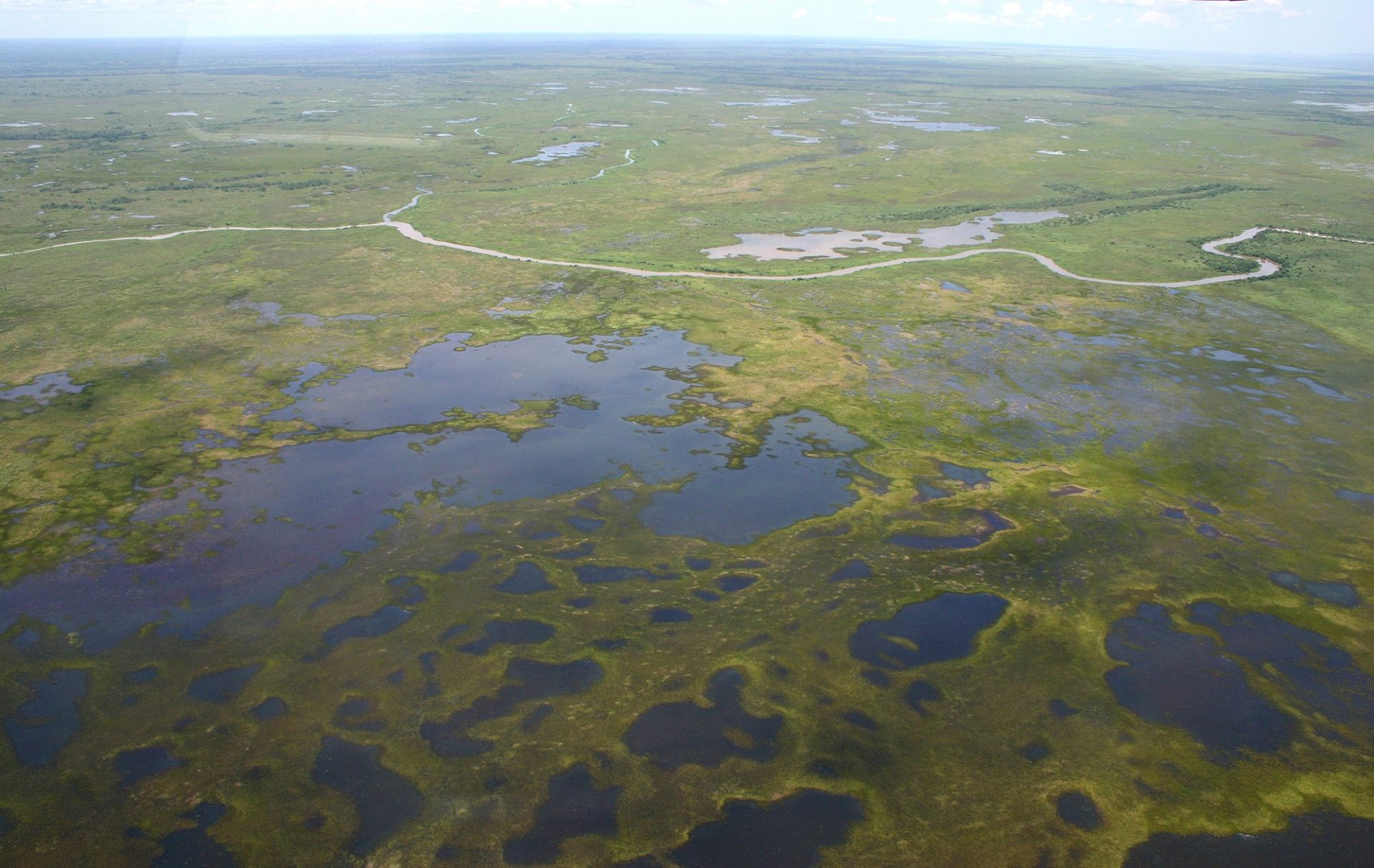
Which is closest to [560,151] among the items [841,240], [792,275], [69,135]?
[841,240]

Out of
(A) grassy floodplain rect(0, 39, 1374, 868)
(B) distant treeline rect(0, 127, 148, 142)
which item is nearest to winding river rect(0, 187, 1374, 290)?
(A) grassy floodplain rect(0, 39, 1374, 868)

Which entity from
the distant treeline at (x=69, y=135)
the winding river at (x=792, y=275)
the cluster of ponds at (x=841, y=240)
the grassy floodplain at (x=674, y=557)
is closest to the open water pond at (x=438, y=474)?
the grassy floodplain at (x=674, y=557)

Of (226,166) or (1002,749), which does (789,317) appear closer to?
(1002,749)

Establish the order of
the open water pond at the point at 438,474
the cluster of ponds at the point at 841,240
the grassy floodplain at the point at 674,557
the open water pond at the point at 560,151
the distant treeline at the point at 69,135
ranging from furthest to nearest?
the distant treeline at the point at 69,135
the open water pond at the point at 560,151
the cluster of ponds at the point at 841,240
the open water pond at the point at 438,474
the grassy floodplain at the point at 674,557

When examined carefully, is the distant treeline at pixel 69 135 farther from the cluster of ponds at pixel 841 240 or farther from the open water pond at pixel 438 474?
the open water pond at pixel 438 474

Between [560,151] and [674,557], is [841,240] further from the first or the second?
[560,151]

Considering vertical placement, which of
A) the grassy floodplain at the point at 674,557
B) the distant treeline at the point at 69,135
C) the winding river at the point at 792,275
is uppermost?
the distant treeline at the point at 69,135
